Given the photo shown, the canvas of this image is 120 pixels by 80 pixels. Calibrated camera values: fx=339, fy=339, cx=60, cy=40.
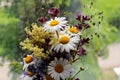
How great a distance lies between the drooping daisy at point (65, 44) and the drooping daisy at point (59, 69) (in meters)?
0.04

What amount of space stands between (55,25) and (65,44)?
7 cm

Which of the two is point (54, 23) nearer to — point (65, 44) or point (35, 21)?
point (65, 44)

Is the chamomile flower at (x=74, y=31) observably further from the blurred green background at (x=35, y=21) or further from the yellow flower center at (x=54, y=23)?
the blurred green background at (x=35, y=21)

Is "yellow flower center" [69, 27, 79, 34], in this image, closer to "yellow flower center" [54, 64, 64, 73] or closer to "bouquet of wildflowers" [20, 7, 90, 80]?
"bouquet of wildflowers" [20, 7, 90, 80]

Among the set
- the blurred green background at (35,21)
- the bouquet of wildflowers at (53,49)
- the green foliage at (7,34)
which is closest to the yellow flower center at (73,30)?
the bouquet of wildflowers at (53,49)

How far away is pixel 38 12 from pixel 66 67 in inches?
25.4

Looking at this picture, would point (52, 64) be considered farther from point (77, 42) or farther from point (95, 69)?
point (95, 69)

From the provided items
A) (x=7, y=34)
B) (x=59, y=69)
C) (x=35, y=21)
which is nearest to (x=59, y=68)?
(x=59, y=69)

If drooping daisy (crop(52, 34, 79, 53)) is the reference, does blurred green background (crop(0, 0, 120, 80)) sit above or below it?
above

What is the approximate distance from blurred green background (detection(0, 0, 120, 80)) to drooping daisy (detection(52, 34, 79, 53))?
28cm

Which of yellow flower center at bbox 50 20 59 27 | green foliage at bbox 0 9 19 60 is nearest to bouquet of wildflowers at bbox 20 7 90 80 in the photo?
yellow flower center at bbox 50 20 59 27

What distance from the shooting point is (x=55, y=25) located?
1.08 meters

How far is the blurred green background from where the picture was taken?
155 cm

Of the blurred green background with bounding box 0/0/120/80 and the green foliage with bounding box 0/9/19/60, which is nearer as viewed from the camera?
the blurred green background with bounding box 0/0/120/80
